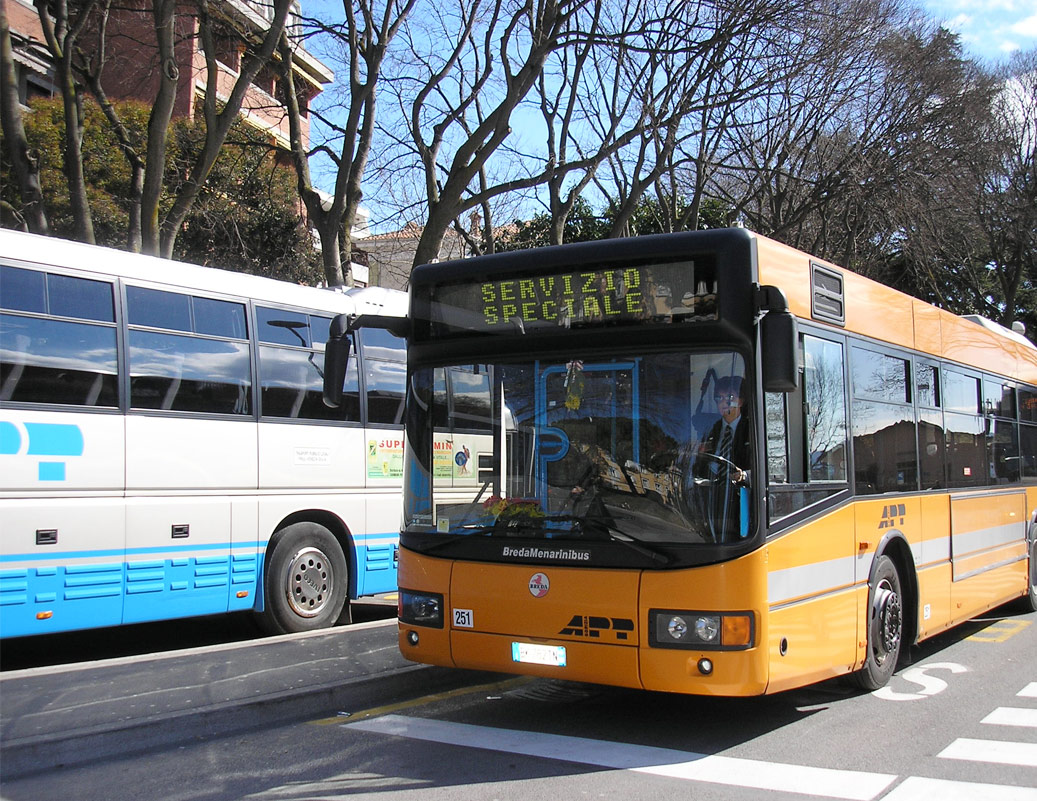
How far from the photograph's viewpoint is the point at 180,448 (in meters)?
8.85

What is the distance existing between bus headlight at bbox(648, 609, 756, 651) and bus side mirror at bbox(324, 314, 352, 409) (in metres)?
2.83

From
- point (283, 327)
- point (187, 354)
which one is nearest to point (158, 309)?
point (187, 354)

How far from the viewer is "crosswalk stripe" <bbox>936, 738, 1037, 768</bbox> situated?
5.86 meters

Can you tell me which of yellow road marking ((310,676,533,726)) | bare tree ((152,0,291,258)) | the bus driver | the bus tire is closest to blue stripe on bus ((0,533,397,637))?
the bus tire

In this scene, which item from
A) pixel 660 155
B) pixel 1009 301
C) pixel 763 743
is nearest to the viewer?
pixel 763 743

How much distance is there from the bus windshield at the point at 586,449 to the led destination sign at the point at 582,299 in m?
0.25

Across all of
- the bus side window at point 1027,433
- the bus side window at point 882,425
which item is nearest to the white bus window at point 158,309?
the bus side window at point 882,425

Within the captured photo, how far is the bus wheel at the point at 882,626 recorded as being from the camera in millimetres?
7289

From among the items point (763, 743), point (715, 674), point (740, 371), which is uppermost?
point (740, 371)

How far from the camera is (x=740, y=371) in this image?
231 inches

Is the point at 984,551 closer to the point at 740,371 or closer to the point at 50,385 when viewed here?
the point at 740,371

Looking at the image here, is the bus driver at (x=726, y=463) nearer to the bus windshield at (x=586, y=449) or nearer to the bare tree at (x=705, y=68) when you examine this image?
the bus windshield at (x=586, y=449)

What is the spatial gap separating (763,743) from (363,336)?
6417 millimetres

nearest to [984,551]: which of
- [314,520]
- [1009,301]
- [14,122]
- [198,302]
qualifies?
[314,520]
